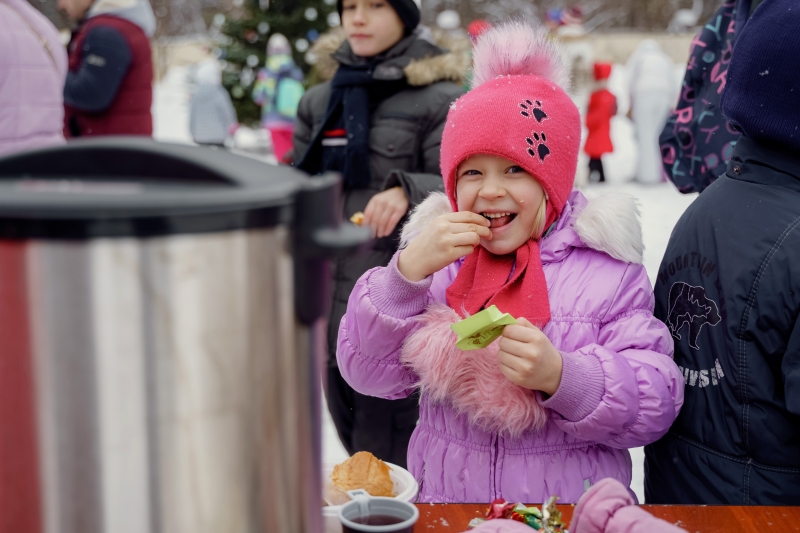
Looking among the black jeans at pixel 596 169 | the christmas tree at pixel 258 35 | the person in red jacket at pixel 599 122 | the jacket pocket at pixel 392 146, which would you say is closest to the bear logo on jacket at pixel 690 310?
the jacket pocket at pixel 392 146

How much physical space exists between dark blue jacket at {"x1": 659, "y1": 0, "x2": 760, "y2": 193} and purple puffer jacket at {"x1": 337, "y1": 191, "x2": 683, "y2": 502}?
37.4 inches

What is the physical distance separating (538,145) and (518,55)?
0.25 m

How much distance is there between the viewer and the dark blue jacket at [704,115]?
2455mm

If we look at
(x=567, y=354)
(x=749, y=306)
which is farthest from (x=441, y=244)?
(x=749, y=306)

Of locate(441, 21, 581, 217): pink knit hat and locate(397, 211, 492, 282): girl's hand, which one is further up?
locate(441, 21, 581, 217): pink knit hat

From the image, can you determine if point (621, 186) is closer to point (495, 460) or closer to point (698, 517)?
point (495, 460)

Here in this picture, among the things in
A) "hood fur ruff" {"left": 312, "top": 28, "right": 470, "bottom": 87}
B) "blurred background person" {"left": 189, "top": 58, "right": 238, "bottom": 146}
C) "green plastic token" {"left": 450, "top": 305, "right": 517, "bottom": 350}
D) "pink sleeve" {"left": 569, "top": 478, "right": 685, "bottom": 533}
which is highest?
"hood fur ruff" {"left": 312, "top": 28, "right": 470, "bottom": 87}

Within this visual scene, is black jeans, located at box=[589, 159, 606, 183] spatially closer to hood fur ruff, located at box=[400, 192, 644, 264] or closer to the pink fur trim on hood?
hood fur ruff, located at box=[400, 192, 644, 264]

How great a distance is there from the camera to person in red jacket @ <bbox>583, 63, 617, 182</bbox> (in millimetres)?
10320

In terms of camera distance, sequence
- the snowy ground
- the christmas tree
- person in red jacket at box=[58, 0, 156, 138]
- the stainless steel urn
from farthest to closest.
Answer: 1. the christmas tree
2. person in red jacket at box=[58, 0, 156, 138]
3. the snowy ground
4. the stainless steel urn

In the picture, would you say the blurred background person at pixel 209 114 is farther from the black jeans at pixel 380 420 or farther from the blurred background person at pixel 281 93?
the black jeans at pixel 380 420

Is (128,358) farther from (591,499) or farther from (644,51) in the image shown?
(644,51)

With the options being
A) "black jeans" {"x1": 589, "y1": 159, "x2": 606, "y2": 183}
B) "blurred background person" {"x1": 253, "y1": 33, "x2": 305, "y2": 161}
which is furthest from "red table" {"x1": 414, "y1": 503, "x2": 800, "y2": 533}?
"black jeans" {"x1": 589, "y1": 159, "x2": 606, "y2": 183}

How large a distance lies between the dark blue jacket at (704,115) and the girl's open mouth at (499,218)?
3.53 feet
